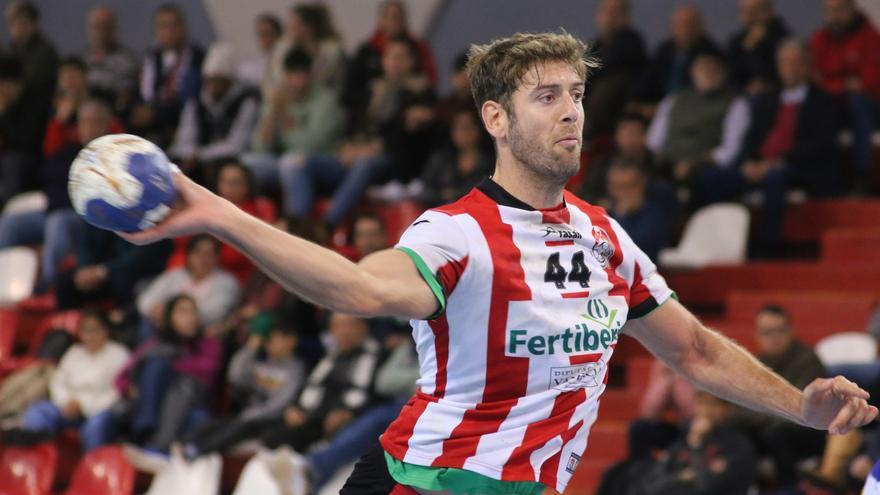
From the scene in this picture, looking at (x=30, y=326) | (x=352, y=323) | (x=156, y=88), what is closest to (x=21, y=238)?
(x=30, y=326)

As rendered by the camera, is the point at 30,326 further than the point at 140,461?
Yes

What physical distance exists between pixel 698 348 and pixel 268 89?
9249mm

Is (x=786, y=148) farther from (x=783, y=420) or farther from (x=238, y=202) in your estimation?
(x=238, y=202)

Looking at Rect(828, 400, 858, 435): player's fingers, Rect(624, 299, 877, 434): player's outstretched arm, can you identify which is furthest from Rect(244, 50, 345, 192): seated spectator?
Rect(828, 400, 858, 435): player's fingers

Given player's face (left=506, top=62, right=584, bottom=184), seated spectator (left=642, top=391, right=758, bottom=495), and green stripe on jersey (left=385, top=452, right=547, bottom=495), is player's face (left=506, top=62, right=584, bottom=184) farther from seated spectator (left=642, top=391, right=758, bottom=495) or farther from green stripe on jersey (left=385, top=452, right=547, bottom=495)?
seated spectator (left=642, top=391, right=758, bottom=495)

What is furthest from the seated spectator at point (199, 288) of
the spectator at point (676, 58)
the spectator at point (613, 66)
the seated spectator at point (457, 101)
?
the spectator at point (676, 58)

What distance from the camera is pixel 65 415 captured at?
12.0 metres

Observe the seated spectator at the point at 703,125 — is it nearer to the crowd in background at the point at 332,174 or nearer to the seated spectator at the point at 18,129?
the crowd in background at the point at 332,174

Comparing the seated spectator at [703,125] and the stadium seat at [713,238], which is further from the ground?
the seated spectator at [703,125]

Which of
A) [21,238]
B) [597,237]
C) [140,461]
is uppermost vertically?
[597,237]

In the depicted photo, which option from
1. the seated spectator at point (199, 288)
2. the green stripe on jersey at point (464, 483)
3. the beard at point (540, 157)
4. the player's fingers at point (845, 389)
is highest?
the beard at point (540, 157)

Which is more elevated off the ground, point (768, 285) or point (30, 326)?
point (768, 285)

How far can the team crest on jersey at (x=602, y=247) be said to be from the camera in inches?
177

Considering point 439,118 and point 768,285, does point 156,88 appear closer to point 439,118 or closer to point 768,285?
point 439,118
